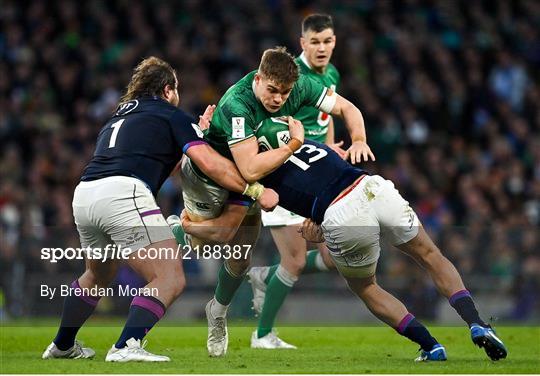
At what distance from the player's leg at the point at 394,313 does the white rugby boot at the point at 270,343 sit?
1779mm

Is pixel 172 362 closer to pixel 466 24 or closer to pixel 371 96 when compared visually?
pixel 371 96

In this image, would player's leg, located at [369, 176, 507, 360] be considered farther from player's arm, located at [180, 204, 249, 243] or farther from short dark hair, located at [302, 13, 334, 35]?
short dark hair, located at [302, 13, 334, 35]

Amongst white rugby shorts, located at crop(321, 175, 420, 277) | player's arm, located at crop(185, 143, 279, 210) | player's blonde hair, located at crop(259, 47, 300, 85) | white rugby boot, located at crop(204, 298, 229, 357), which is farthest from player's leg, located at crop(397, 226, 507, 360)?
white rugby boot, located at crop(204, 298, 229, 357)

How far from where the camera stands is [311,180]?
8133mm

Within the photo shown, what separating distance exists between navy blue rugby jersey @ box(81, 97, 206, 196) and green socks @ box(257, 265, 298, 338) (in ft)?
6.99

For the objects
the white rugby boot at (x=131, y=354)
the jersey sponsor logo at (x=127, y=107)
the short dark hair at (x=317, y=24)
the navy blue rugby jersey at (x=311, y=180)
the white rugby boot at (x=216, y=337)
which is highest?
the short dark hair at (x=317, y=24)

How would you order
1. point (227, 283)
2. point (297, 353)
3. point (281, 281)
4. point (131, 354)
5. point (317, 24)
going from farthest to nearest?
point (317, 24) → point (281, 281) → point (297, 353) → point (227, 283) → point (131, 354)

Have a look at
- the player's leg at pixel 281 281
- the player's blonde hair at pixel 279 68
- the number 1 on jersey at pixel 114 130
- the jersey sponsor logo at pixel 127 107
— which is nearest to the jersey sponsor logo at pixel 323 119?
the player's leg at pixel 281 281

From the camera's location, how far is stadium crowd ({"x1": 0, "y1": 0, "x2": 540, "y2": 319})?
17.2 m

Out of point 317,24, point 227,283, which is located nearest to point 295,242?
point 227,283

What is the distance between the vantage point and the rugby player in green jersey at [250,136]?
8.10m

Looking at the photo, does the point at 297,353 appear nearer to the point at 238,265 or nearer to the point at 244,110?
the point at 238,265

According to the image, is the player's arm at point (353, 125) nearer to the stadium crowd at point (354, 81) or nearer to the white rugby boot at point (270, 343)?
the white rugby boot at point (270, 343)

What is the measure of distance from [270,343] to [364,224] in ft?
7.48
